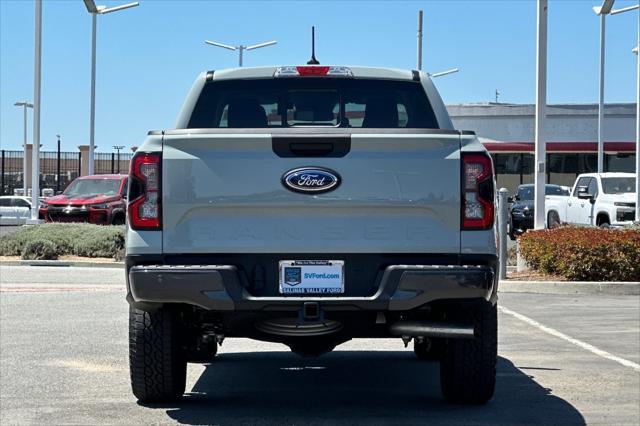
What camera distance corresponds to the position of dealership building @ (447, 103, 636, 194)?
5856 centimetres

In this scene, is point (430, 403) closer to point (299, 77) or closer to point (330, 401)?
point (330, 401)

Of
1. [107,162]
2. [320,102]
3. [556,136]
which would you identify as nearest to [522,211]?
[556,136]

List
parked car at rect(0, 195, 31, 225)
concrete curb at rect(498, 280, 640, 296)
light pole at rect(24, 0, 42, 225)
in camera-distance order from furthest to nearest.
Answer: parked car at rect(0, 195, 31, 225), light pole at rect(24, 0, 42, 225), concrete curb at rect(498, 280, 640, 296)

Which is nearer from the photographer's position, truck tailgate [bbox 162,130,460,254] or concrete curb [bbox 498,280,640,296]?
truck tailgate [bbox 162,130,460,254]

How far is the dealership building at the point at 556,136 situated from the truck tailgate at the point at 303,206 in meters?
51.8

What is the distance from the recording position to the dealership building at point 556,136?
58562 millimetres

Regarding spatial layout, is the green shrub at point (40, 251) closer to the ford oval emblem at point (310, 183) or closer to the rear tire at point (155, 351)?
the rear tire at point (155, 351)

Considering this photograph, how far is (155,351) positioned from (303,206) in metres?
1.44

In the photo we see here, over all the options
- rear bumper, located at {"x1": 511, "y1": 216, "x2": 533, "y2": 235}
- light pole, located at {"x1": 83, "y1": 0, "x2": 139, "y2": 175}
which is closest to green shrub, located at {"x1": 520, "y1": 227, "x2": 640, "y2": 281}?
rear bumper, located at {"x1": 511, "y1": 216, "x2": 533, "y2": 235}

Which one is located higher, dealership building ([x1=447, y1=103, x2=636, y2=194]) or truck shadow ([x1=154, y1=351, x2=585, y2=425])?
dealership building ([x1=447, y1=103, x2=636, y2=194])

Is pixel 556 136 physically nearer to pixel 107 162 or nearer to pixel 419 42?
pixel 419 42

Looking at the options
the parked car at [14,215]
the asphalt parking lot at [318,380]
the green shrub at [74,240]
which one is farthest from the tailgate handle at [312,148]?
the parked car at [14,215]

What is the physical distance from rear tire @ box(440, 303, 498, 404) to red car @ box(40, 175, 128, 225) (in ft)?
75.3

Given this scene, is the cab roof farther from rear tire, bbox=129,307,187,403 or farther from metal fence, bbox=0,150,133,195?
metal fence, bbox=0,150,133,195
